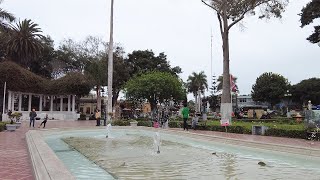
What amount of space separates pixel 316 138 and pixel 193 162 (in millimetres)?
8432

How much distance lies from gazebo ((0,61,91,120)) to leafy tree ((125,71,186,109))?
6.95m

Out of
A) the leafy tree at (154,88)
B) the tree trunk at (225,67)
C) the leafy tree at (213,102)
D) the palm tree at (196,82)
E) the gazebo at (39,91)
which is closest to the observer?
the tree trunk at (225,67)

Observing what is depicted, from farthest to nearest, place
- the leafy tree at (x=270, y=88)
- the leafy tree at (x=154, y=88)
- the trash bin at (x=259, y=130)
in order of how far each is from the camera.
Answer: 1. the leafy tree at (x=270, y=88)
2. the leafy tree at (x=154, y=88)
3. the trash bin at (x=259, y=130)

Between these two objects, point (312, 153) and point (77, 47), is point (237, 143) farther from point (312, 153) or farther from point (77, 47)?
point (77, 47)

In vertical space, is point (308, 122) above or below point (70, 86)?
below

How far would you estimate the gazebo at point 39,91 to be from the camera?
126 ft

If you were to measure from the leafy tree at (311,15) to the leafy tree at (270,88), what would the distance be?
46377mm

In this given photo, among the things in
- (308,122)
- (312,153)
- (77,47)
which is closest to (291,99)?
(77,47)

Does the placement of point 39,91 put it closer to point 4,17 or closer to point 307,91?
point 4,17

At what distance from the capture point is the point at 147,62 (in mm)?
57875

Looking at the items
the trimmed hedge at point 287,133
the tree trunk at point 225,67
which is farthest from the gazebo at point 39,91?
the trimmed hedge at point 287,133

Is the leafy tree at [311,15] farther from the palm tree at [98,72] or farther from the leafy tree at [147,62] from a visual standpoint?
→ the leafy tree at [147,62]

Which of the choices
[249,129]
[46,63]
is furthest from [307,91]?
[249,129]

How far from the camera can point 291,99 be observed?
88.8 meters
